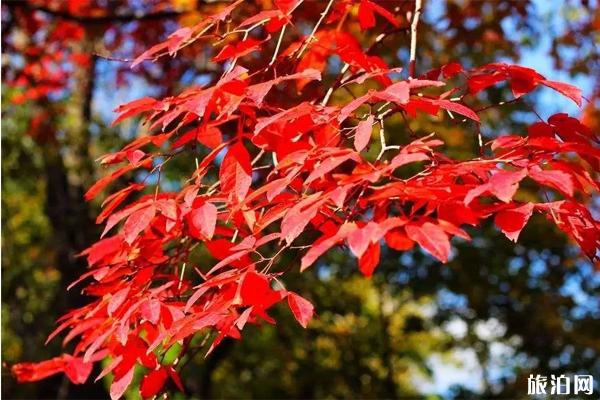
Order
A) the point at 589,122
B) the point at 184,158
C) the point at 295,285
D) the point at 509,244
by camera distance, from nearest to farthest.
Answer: the point at 184,158 < the point at 295,285 < the point at 509,244 < the point at 589,122

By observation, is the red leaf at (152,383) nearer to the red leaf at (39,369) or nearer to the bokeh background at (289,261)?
the red leaf at (39,369)

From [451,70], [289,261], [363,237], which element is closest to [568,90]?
[451,70]

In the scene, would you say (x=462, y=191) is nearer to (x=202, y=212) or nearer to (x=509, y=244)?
(x=202, y=212)

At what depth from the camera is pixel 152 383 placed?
1.34 meters

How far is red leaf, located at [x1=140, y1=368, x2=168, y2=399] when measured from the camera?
1.33 m

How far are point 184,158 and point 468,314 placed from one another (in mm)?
2683

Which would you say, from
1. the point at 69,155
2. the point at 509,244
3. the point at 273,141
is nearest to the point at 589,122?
the point at 509,244

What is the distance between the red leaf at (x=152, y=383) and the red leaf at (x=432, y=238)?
597mm

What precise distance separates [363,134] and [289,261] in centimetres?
273

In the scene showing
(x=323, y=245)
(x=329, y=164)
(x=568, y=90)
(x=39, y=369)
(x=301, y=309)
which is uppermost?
(x=568, y=90)

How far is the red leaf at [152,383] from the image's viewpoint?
133 cm

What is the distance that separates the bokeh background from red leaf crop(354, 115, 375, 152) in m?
2.40

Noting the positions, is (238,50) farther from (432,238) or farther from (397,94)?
(432,238)

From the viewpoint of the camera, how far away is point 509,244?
495 centimetres
